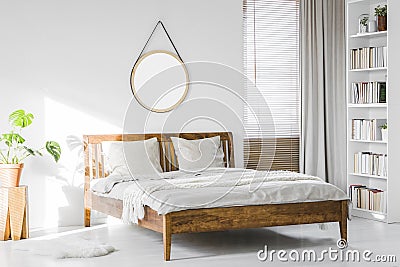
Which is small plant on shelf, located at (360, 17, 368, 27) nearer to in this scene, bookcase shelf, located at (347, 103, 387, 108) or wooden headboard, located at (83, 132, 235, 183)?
bookcase shelf, located at (347, 103, 387, 108)

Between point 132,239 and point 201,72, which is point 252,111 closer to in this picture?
point 201,72

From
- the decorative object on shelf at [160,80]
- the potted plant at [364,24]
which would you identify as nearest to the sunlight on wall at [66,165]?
the decorative object on shelf at [160,80]

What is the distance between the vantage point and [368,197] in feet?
23.8

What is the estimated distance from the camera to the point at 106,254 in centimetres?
546

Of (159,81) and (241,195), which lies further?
(159,81)

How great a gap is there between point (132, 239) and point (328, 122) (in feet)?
10.3

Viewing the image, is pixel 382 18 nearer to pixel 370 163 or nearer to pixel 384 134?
pixel 384 134

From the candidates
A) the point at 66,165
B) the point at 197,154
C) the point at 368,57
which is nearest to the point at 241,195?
the point at 197,154

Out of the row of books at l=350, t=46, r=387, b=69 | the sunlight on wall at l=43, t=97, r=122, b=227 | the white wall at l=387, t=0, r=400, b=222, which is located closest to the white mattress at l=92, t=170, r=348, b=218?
the white wall at l=387, t=0, r=400, b=222

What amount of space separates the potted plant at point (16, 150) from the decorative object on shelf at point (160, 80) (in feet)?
3.63

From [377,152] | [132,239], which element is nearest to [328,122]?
[377,152]

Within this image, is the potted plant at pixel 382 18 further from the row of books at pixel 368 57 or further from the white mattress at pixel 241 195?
the white mattress at pixel 241 195

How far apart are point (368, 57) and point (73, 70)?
3012 millimetres

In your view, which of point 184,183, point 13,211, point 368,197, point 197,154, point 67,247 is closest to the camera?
point 67,247
